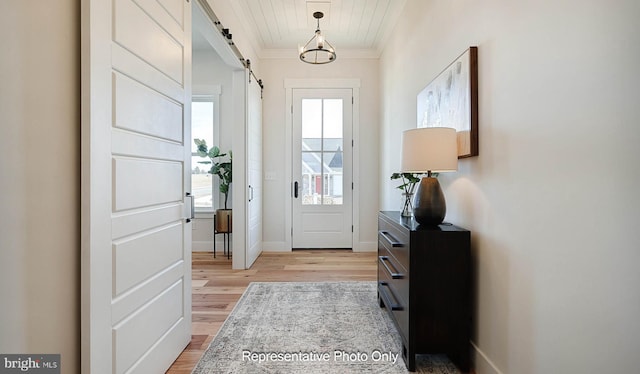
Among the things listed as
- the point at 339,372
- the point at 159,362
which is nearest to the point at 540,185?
the point at 339,372

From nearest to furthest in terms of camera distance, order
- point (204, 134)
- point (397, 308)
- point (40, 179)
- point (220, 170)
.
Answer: point (40, 179) < point (397, 308) < point (220, 170) < point (204, 134)

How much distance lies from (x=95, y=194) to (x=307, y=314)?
1738 mm

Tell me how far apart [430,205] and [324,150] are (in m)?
2.86

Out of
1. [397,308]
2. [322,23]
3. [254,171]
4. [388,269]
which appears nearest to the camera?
[397,308]

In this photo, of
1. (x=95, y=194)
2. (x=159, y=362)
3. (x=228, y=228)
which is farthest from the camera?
(x=228, y=228)

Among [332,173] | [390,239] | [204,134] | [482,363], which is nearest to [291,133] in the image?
[332,173]

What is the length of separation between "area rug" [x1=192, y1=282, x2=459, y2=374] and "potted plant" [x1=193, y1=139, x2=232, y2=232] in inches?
57.0

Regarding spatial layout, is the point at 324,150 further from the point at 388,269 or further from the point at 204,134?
the point at 388,269

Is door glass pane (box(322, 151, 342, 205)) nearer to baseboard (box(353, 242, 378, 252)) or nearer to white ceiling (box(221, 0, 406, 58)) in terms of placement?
baseboard (box(353, 242, 378, 252))

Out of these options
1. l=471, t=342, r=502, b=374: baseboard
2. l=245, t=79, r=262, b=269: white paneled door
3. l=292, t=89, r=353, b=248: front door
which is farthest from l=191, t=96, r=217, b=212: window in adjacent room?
l=471, t=342, r=502, b=374: baseboard

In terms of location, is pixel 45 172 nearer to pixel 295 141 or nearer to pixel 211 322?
pixel 211 322

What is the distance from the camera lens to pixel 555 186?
3.59 ft

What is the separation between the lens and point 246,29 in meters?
3.54

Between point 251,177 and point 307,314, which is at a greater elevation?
point 251,177
